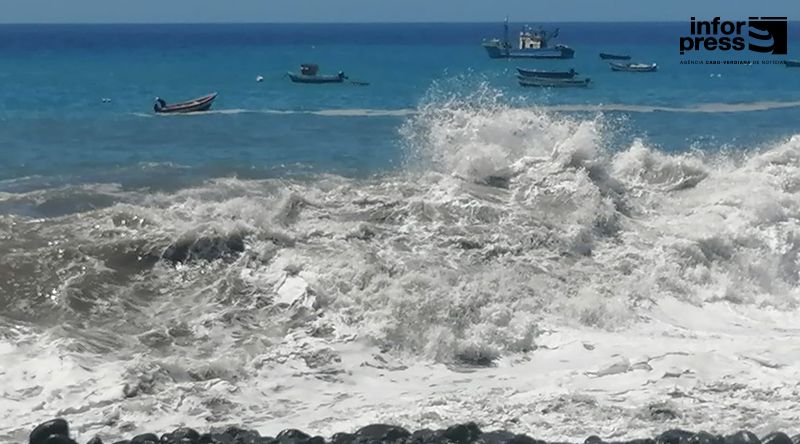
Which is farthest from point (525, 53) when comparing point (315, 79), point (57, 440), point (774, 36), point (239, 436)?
point (57, 440)

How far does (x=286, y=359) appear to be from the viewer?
1004 cm

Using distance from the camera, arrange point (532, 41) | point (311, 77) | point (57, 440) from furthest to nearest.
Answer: point (532, 41)
point (311, 77)
point (57, 440)

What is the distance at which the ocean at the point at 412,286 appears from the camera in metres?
8.96

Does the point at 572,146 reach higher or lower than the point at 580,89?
higher

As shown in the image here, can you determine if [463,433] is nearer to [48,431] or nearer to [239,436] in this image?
[239,436]

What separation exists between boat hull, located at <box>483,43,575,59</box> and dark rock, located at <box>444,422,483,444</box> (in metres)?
59.7

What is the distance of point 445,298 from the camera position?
11.2m

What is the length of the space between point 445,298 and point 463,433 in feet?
12.9

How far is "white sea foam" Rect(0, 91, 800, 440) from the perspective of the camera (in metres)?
8.92

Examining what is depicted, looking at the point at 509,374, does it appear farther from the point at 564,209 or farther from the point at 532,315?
the point at 564,209

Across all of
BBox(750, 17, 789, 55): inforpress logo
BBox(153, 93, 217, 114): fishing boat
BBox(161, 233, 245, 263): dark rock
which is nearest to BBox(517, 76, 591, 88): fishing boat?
BBox(153, 93, 217, 114): fishing boat

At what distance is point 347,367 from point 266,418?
137 centimetres

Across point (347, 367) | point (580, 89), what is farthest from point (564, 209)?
point (580, 89)

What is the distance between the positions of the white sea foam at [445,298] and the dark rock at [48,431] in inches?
35.1
